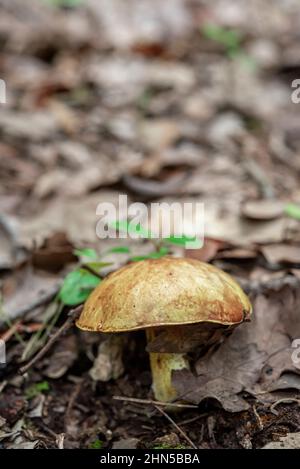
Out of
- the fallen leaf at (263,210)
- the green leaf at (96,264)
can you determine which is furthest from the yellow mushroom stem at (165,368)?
the fallen leaf at (263,210)

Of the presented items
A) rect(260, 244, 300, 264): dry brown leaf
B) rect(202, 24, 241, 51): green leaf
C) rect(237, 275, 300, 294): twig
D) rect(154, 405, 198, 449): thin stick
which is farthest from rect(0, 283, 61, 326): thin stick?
rect(202, 24, 241, 51): green leaf

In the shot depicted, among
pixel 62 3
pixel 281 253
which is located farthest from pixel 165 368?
pixel 62 3

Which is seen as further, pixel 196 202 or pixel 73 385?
pixel 196 202

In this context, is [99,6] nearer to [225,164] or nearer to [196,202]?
[225,164]

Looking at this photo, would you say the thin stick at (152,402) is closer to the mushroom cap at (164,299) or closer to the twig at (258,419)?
the twig at (258,419)

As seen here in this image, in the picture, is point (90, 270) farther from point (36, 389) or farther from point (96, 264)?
point (36, 389)

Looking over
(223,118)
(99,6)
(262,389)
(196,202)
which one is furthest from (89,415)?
(99,6)
